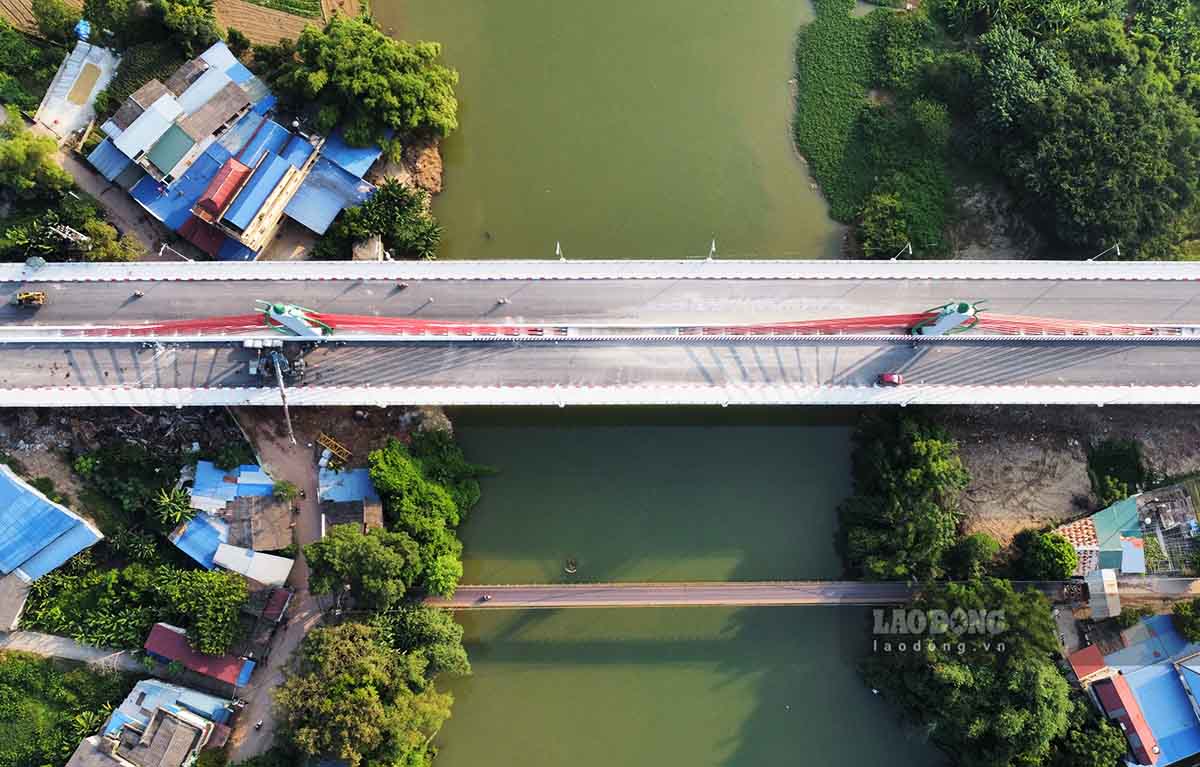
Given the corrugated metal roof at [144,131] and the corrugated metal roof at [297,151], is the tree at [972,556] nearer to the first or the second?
the corrugated metal roof at [297,151]

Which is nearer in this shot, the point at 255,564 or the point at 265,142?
the point at 255,564

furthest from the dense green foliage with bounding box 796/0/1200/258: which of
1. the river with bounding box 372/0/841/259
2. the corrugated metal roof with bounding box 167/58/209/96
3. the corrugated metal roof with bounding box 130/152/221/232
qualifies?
the corrugated metal roof with bounding box 167/58/209/96

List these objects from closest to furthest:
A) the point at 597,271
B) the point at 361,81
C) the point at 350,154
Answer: the point at 597,271, the point at 361,81, the point at 350,154

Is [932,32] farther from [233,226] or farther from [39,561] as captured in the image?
[39,561]

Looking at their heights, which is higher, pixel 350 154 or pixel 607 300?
pixel 350 154

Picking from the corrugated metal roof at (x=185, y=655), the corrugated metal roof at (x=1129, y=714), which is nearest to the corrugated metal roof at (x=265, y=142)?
the corrugated metal roof at (x=185, y=655)

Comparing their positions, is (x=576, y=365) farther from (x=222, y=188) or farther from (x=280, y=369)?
(x=222, y=188)

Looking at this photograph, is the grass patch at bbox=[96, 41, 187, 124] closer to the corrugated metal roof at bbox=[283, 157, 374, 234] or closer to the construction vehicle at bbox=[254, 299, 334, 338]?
the corrugated metal roof at bbox=[283, 157, 374, 234]

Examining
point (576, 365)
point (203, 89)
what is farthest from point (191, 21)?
point (576, 365)
